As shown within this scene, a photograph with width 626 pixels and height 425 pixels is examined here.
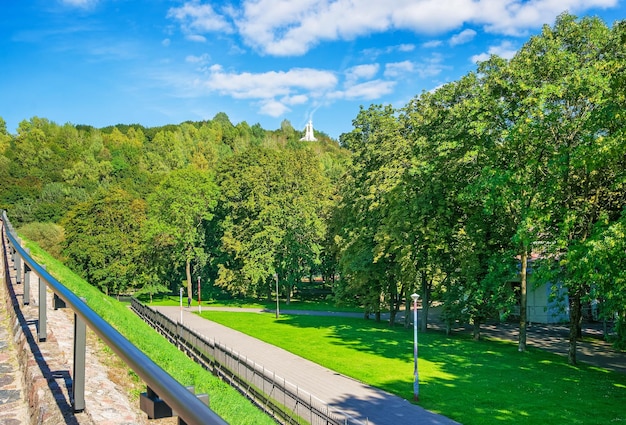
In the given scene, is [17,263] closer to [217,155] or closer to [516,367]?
[516,367]

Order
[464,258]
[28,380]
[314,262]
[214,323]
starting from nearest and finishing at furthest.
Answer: [28,380] → [464,258] → [214,323] → [314,262]

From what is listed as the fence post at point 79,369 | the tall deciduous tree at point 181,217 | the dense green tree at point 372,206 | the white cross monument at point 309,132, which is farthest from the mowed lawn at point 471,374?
the white cross monument at point 309,132

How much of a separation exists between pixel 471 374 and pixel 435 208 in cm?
1107

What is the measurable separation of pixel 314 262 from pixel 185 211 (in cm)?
1627

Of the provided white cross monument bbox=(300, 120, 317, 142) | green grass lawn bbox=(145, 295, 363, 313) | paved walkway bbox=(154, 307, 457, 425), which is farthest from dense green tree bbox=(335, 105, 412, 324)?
white cross monument bbox=(300, 120, 317, 142)

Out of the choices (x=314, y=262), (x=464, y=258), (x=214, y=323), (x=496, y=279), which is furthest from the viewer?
(x=314, y=262)

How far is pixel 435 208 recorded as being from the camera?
101 ft

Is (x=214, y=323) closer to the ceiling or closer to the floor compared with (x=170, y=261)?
closer to the floor

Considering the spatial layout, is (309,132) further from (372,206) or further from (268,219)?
(372,206)

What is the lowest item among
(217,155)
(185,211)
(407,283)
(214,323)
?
(214,323)

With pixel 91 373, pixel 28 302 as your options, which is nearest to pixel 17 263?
pixel 28 302

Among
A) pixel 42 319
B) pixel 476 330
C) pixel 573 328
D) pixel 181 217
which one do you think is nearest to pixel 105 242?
pixel 181 217

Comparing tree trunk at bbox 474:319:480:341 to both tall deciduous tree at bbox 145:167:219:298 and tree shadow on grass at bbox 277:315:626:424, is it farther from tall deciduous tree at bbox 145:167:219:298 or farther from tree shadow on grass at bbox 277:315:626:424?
tall deciduous tree at bbox 145:167:219:298

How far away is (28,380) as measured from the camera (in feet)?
14.4
